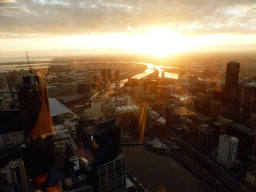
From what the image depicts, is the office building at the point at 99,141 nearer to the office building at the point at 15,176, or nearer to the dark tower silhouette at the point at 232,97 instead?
the office building at the point at 15,176

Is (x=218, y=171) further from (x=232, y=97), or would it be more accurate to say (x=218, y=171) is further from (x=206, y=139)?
(x=232, y=97)

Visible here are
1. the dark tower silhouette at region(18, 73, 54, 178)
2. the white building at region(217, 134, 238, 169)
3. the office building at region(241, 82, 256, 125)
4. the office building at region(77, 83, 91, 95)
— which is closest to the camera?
the dark tower silhouette at region(18, 73, 54, 178)

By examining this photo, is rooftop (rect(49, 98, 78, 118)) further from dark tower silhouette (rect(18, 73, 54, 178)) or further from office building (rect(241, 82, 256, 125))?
office building (rect(241, 82, 256, 125))

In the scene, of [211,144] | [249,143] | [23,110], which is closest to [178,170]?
[211,144]

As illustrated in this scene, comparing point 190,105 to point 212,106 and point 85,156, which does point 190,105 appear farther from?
point 85,156

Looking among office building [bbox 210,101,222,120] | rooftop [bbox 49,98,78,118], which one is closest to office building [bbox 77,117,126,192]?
rooftop [bbox 49,98,78,118]

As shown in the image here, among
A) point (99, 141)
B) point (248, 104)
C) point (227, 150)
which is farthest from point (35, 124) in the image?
point (248, 104)

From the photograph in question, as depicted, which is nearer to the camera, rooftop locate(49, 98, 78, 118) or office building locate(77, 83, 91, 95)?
rooftop locate(49, 98, 78, 118)
